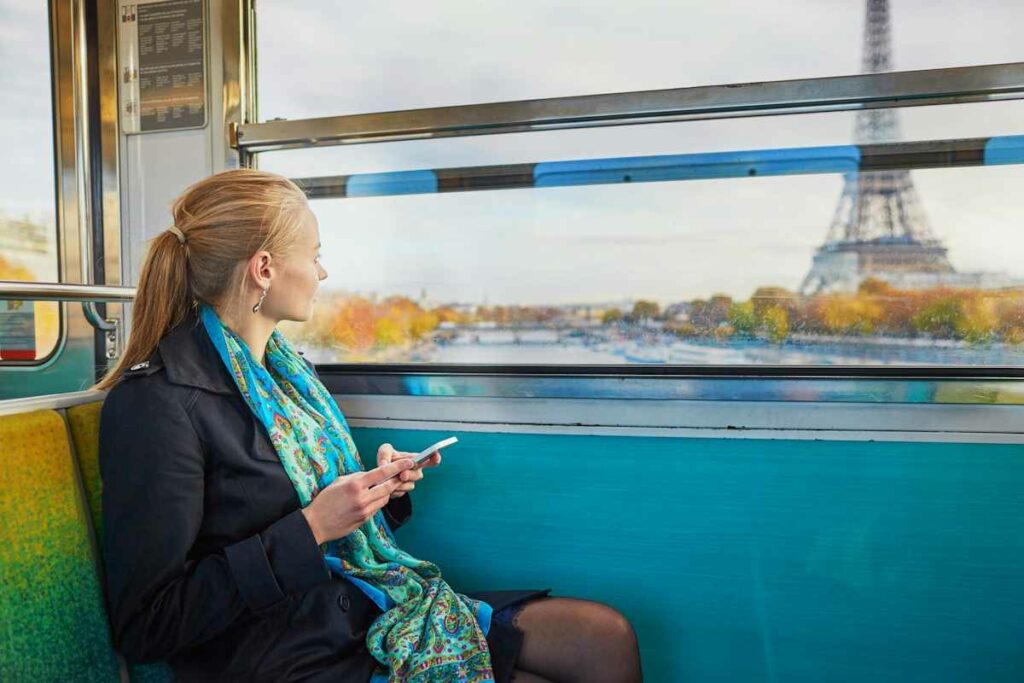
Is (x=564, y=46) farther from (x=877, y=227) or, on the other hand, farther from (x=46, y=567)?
(x=46, y=567)

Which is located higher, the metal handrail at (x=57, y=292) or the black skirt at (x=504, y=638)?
the metal handrail at (x=57, y=292)

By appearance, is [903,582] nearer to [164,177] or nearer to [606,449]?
[606,449]

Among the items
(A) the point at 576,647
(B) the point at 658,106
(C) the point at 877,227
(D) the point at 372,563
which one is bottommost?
(A) the point at 576,647

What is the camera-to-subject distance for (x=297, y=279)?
159 centimetres

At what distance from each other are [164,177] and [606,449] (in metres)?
1.55

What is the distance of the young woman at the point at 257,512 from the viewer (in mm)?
1314

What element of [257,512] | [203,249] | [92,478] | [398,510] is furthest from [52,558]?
[398,510]

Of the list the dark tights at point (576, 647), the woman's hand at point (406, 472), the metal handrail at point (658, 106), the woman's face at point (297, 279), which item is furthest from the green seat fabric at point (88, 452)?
the metal handrail at point (658, 106)

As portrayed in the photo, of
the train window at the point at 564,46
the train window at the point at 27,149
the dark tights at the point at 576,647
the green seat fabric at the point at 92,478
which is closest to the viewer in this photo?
the green seat fabric at the point at 92,478

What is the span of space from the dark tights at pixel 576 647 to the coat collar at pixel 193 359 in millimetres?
813

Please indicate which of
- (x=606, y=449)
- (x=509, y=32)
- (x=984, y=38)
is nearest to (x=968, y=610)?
(x=606, y=449)

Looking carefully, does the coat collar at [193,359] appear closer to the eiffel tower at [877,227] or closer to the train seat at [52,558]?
the train seat at [52,558]

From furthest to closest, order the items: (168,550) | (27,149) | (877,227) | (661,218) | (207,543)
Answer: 1. (27,149)
2. (661,218)
3. (877,227)
4. (207,543)
5. (168,550)

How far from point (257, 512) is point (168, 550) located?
176 millimetres
